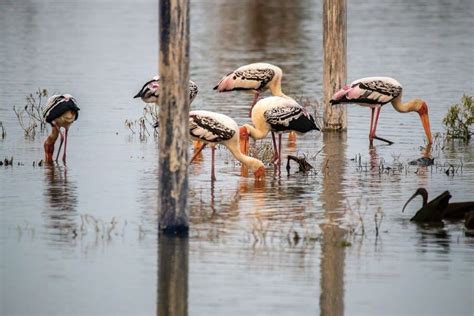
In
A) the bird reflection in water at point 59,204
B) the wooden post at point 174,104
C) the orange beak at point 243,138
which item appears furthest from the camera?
the orange beak at point 243,138

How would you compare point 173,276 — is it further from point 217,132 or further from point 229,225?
point 217,132

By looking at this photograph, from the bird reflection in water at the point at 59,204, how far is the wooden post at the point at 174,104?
1.20 m

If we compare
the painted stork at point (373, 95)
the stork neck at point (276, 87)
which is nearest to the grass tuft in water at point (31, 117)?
the stork neck at point (276, 87)

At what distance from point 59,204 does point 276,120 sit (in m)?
3.55

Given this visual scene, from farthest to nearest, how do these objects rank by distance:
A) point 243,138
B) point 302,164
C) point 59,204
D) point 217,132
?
point 243,138 → point 302,164 → point 217,132 → point 59,204

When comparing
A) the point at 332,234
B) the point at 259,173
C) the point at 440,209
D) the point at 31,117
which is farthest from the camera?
the point at 31,117

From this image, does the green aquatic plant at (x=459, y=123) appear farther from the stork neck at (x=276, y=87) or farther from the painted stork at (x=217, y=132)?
the painted stork at (x=217, y=132)

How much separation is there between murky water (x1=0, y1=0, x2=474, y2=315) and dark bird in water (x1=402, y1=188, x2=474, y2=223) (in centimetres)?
16

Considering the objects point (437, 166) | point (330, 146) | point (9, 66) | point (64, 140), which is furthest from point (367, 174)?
point (9, 66)

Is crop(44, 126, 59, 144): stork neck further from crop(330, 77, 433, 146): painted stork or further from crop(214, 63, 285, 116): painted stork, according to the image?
crop(330, 77, 433, 146): painted stork

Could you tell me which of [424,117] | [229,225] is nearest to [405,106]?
[424,117]

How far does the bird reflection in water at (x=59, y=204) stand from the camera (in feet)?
43.1

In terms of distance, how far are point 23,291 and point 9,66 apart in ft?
64.1

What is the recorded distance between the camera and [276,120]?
1722 cm
